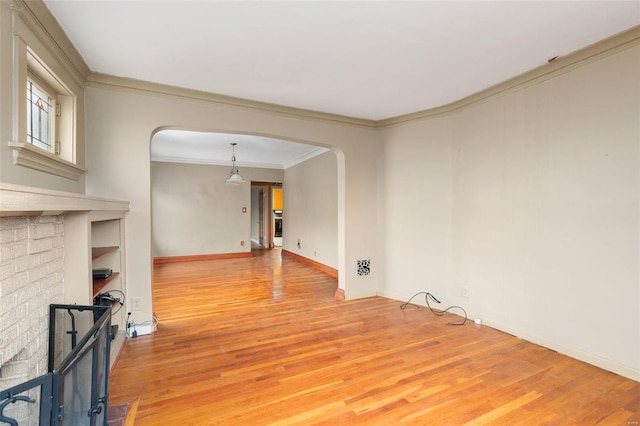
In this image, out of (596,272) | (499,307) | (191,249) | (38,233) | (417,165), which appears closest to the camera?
(38,233)

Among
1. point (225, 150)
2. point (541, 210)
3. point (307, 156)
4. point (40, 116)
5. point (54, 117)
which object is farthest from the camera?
point (307, 156)

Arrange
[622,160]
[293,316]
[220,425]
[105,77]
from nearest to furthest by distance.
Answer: [220,425], [622,160], [105,77], [293,316]

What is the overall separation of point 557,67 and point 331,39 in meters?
1.99

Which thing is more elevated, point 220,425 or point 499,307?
point 499,307

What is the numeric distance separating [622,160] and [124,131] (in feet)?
13.9

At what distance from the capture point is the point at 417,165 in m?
3.82

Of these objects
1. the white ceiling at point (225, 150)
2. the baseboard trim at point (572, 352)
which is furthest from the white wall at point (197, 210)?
the baseboard trim at point (572, 352)

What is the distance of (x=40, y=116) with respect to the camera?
2.12 meters

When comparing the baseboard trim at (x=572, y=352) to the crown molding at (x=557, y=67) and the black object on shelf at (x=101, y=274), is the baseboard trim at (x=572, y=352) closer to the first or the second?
the crown molding at (x=557, y=67)

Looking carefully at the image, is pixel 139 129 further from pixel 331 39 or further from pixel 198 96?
pixel 331 39

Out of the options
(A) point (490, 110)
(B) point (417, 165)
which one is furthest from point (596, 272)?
(B) point (417, 165)

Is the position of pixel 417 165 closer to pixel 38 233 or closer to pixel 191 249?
pixel 38 233

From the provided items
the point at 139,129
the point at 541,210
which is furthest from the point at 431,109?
the point at 139,129

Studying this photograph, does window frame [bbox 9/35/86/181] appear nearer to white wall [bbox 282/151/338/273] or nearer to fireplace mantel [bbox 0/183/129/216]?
fireplace mantel [bbox 0/183/129/216]
